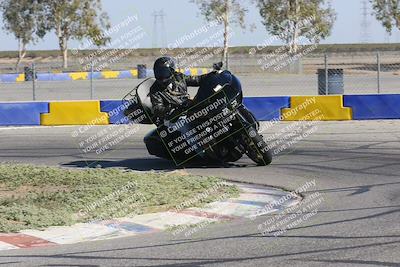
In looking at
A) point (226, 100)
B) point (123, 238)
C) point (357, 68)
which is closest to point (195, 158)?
point (226, 100)

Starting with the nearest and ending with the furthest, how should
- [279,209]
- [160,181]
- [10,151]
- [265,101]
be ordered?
[279,209] < [160,181] < [10,151] < [265,101]

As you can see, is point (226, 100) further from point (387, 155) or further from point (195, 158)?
point (387, 155)

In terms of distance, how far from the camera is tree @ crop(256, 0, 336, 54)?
2233 inches

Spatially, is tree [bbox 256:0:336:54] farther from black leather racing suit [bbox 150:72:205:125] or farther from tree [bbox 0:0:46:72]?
black leather racing suit [bbox 150:72:205:125]

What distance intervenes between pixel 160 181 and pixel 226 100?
6.02 ft

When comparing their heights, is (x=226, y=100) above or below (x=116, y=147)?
above

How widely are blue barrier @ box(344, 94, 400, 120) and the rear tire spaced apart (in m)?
6.69

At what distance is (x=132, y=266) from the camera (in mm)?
6148

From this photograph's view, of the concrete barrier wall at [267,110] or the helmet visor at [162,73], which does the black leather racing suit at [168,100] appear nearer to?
the helmet visor at [162,73]

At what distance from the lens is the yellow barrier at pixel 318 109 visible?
59.8 feet

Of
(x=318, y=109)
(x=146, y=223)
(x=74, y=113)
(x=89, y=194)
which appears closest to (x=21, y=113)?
(x=74, y=113)

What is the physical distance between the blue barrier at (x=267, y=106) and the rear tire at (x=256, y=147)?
6650mm

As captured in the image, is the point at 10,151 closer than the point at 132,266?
No

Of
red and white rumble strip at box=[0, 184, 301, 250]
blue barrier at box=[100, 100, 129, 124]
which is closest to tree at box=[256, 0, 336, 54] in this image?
blue barrier at box=[100, 100, 129, 124]
